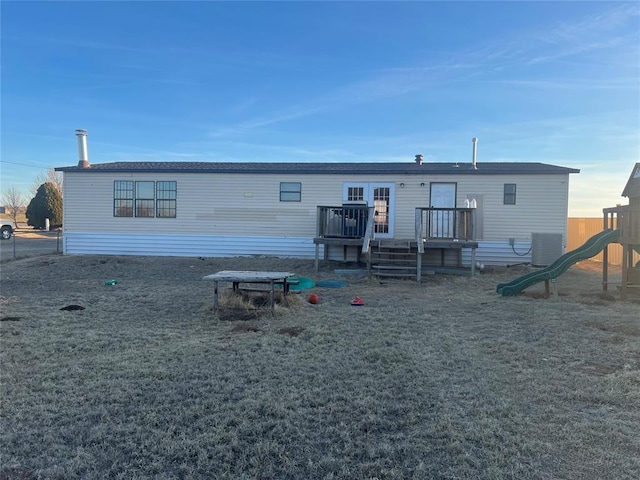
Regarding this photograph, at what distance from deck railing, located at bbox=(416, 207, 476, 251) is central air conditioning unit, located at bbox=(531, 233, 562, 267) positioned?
2.76 m

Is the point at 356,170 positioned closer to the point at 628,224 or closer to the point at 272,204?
the point at 272,204

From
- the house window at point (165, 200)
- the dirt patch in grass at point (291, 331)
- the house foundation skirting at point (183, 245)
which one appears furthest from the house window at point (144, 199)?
the dirt patch in grass at point (291, 331)

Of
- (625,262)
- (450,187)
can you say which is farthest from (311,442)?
(450,187)

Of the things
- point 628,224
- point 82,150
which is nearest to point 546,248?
point 628,224

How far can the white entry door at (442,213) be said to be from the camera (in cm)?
1217

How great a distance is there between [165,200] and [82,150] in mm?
3715

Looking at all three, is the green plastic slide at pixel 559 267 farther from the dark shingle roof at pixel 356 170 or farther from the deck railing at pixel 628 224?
the dark shingle roof at pixel 356 170

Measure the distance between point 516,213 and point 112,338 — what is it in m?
12.1

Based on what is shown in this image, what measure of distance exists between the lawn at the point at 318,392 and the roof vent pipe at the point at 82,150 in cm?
970

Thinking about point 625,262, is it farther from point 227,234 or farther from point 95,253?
point 95,253

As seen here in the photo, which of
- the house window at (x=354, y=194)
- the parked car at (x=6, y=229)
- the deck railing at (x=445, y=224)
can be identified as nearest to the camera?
the deck railing at (x=445, y=224)

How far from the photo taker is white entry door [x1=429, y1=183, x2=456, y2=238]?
1217 centimetres

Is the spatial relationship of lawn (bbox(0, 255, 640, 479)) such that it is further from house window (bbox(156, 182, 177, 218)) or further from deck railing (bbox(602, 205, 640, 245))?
house window (bbox(156, 182, 177, 218))

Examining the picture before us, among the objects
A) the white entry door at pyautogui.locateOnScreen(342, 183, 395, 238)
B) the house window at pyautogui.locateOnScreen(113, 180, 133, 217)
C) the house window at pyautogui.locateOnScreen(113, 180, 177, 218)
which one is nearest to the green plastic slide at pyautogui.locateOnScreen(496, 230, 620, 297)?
the white entry door at pyautogui.locateOnScreen(342, 183, 395, 238)
